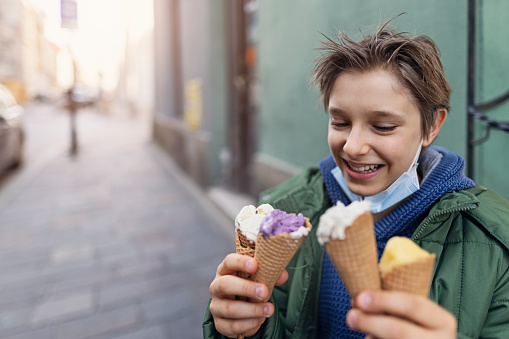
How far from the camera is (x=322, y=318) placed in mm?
1442

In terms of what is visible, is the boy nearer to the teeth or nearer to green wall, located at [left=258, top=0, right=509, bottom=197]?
the teeth

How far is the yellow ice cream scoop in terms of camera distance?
31.8 inches

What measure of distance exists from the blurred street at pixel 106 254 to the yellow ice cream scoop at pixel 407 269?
245cm

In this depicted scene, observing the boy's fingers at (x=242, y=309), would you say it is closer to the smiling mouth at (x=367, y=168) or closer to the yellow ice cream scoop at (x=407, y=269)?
the yellow ice cream scoop at (x=407, y=269)

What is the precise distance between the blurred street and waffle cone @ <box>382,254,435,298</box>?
96.8 inches

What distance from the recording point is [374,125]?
1214 millimetres

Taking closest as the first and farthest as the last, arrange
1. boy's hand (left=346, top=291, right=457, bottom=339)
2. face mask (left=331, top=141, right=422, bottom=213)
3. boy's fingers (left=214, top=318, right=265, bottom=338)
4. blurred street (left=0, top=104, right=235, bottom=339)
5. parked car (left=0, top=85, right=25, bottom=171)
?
1. boy's hand (left=346, top=291, right=457, bottom=339)
2. boy's fingers (left=214, top=318, right=265, bottom=338)
3. face mask (left=331, top=141, right=422, bottom=213)
4. blurred street (left=0, top=104, right=235, bottom=339)
5. parked car (left=0, top=85, right=25, bottom=171)

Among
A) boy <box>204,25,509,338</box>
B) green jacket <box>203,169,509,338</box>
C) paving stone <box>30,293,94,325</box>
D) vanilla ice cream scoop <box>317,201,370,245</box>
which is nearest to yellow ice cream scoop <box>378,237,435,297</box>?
vanilla ice cream scoop <box>317,201,370,245</box>

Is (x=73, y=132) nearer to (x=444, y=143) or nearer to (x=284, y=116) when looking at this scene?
(x=284, y=116)

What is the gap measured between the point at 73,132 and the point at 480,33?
442 inches

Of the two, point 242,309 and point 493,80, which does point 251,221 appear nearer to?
point 242,309

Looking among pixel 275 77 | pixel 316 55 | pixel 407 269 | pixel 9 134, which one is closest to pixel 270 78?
pixel 275 77

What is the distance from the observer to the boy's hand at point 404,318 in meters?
0.76

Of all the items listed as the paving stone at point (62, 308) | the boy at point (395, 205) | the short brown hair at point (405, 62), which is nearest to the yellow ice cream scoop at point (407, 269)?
the boy at point (395, 205)
